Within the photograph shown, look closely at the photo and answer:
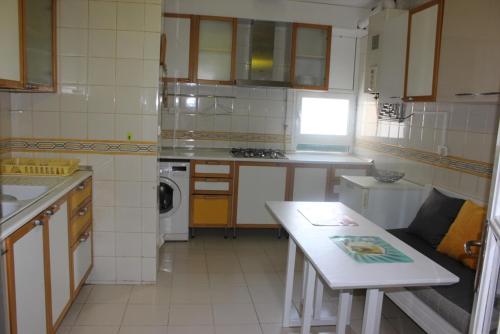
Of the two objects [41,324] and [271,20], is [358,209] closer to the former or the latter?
[271,20]

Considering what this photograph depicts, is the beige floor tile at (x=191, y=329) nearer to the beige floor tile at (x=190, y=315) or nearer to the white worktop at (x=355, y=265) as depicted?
the beige floor tile at (x=190, y=315)

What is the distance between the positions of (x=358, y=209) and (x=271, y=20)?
2182 mm

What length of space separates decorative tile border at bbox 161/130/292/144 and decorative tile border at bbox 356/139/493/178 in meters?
1.04

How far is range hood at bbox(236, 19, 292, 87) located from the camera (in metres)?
4.41

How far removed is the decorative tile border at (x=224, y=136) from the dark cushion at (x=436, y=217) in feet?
6.67

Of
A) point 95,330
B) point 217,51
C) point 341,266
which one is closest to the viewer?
point 341,266

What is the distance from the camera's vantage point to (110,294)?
3025mm

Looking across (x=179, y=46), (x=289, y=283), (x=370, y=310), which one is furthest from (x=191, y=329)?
(x=179, y=46)

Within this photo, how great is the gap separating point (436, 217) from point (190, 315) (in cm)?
182

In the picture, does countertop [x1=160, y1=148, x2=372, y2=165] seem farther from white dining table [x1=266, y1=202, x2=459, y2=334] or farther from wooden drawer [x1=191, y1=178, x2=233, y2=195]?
white dining table [x1=266, y1=202, x2=459, y2=334]

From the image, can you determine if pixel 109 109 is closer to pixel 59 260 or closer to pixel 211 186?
pixel 59 260

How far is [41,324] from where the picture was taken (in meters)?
2.06

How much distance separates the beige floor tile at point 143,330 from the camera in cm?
256

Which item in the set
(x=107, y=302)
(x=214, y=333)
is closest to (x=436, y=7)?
(x=214, y=333)
